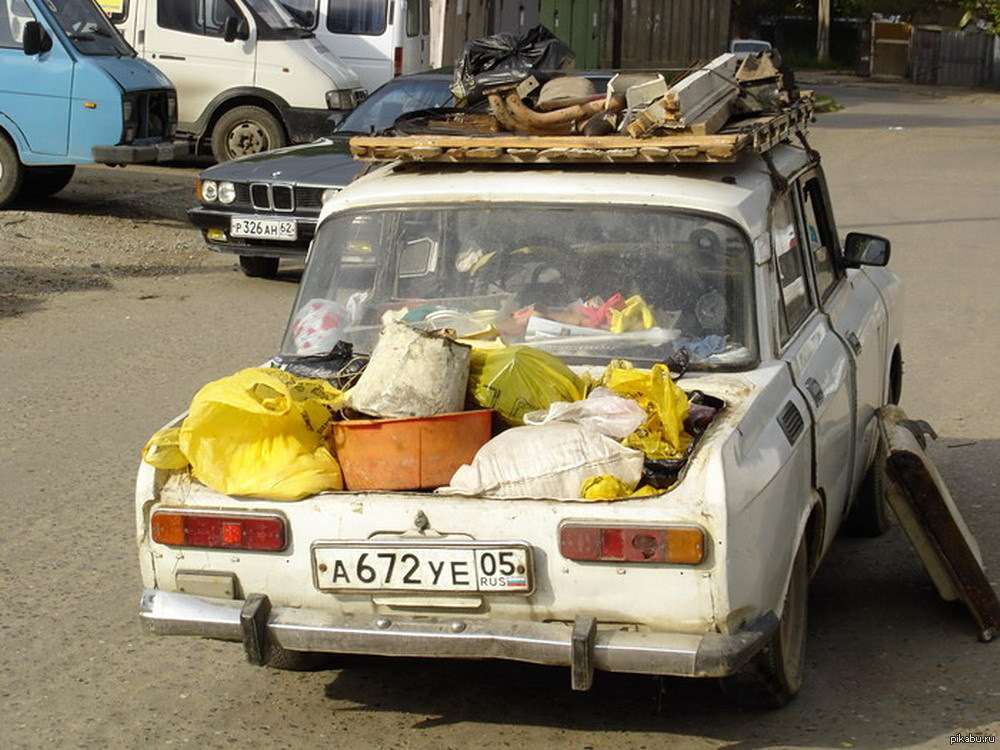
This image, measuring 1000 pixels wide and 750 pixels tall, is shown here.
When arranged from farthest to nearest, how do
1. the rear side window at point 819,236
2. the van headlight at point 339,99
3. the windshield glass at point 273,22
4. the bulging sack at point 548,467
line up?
the windshield glass at point 273,22, the van headlight at point 339,99, the rear side window at point 819,236, the bulging sack at point 548,467

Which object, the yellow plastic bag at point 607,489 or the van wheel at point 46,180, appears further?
the van wheel at point 46,180

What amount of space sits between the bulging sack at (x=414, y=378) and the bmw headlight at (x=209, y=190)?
26.9 ft

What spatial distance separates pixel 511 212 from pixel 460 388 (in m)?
0.87

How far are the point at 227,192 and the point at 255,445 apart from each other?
824cm

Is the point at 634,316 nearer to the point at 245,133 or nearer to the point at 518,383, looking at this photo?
the point at 518,383

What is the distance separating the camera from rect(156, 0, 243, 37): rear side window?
17.8m

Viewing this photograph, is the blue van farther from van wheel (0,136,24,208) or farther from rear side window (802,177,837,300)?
rear side window (802,177,837,300)

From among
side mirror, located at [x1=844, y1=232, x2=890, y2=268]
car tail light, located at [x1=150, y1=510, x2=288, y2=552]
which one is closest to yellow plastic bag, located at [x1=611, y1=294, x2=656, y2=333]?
car tail light, located at [x1=150, y1=510, x2=288, y2=552]

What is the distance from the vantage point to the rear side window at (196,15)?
17.8m

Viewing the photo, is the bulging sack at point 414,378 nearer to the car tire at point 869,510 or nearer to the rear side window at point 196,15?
the car tire at point 869,510

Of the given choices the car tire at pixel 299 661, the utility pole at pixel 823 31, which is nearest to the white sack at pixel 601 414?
the car tire at pixel 299 661

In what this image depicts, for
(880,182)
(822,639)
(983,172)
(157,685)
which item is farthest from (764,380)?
(983,172)

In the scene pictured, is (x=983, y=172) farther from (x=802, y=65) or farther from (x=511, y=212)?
(x=802, y=65)

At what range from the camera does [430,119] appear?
20.5 feet
